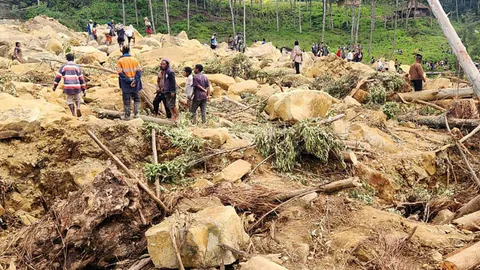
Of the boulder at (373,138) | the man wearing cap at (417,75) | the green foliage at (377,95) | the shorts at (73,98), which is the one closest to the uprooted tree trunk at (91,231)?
the shorts at (73,98)

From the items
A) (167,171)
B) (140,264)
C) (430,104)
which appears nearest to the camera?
(140,264)

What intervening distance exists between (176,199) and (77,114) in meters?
3.82

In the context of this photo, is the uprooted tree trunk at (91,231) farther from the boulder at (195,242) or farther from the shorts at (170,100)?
the shorts at (170,100)

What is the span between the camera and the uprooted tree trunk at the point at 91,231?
4527 millimetres

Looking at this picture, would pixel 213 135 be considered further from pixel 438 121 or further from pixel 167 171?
pixel 438 121

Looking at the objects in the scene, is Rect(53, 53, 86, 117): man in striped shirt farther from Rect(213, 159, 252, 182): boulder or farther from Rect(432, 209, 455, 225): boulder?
Rect(432, 209, 455, 225): boulder

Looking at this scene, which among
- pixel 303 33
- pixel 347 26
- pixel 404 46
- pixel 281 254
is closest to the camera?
pixel 281 254

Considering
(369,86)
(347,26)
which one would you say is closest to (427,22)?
(347,26)

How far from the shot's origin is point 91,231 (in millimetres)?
4523

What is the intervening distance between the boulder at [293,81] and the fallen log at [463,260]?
10648 millimetres

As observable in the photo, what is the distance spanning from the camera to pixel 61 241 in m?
4.58

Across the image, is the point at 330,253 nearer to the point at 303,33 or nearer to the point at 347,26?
the point at 303,33

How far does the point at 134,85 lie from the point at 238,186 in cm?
334

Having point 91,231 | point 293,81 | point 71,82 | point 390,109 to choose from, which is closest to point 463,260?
point 91,231
